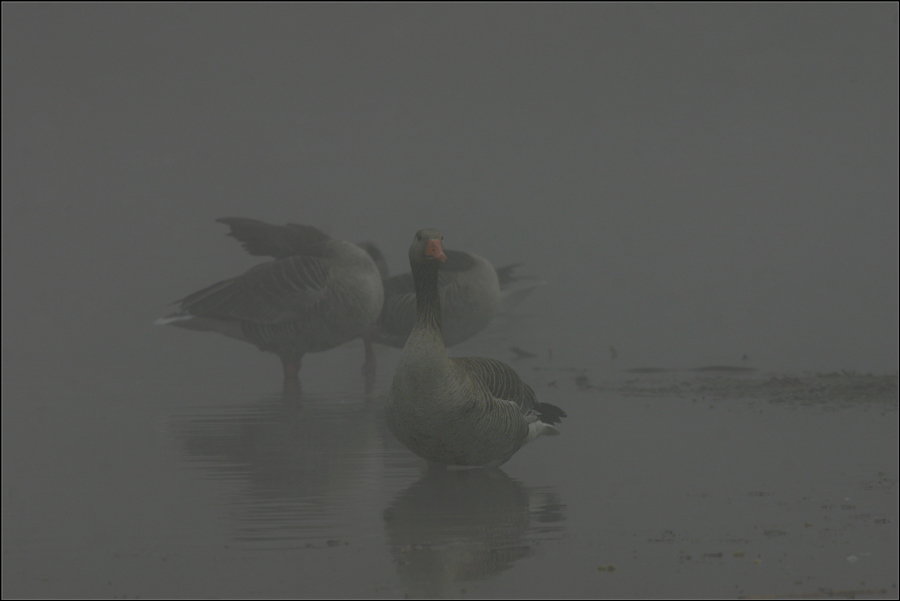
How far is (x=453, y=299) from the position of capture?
13117 mm

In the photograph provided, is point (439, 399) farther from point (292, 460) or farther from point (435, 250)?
point (292, 460)

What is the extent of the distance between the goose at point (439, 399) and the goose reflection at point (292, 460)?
1.76 feet

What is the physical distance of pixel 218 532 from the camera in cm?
571

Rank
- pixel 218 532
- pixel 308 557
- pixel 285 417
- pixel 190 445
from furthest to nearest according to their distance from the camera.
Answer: pixel 285 417 → pixel 190 445 → pixel 218 532 → pixel 308 557

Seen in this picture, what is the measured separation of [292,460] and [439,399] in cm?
180

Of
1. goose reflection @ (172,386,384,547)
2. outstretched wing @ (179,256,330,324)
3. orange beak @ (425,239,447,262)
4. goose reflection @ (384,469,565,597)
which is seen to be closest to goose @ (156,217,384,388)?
outstretched wing @ (179,256,330,324)

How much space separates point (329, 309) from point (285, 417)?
7.18 ft

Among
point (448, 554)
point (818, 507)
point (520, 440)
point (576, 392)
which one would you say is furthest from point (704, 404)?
point (448, 554)

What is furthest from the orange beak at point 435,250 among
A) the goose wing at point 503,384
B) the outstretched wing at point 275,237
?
the outstretched wing at point 275,237

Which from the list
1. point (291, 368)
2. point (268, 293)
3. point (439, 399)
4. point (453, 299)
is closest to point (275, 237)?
point (268, 293)

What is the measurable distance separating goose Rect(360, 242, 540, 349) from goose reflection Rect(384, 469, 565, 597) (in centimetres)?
589

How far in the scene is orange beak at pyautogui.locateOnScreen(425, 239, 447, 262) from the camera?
6.73 m

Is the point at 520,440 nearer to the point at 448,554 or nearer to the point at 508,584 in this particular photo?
the point at 448,554

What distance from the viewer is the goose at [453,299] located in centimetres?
1305
